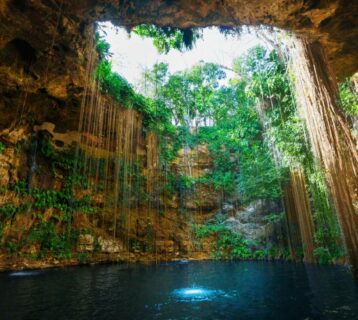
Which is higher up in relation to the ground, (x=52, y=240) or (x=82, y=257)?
(x=52, y=240)

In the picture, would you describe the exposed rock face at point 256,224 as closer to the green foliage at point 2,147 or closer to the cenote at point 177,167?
the cenote at point 177,167

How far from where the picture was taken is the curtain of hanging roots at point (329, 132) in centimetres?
438

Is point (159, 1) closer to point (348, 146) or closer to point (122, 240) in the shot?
point (348, 146)

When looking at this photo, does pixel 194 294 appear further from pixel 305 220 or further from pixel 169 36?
pixel 305 220

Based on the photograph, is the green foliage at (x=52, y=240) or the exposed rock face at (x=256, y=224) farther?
the exposed rock face at (x=256, y=224)

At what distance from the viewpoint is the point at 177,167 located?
1614 cm

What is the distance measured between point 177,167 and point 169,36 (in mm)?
10434

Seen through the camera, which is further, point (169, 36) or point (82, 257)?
point (82, 257)

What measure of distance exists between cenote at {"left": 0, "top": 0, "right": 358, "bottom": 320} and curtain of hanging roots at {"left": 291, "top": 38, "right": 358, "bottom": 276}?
0.03 meters

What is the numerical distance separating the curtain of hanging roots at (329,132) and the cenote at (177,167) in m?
0.03

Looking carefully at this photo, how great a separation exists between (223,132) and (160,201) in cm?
705

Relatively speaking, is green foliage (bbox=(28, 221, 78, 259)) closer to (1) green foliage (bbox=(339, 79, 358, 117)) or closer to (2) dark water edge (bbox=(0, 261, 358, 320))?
(2) dark water edge (bbox=(0, 261, 358, 320))

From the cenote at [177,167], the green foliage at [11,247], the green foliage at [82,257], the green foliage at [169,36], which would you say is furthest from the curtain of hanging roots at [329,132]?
the green foliage at [11,247]

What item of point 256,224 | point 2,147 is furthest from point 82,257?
point 256,224
